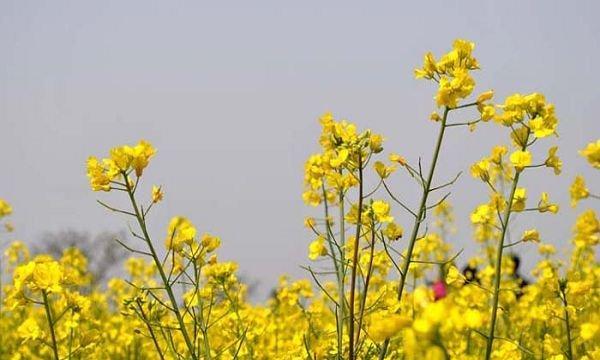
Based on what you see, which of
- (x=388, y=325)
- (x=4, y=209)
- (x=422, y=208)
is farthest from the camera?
(x=4, y=209)

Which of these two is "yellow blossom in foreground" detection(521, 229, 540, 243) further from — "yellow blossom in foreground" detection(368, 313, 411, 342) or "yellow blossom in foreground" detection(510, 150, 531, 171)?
"yellow blossom in foreground" detection(368, 313, 411, 342)

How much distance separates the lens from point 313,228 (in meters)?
2.99

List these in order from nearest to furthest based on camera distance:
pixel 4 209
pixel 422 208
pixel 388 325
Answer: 1. pixel 388 325
2. pixel 422 208
3. pixel 4 209

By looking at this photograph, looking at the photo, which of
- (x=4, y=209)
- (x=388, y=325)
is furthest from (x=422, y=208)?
(x=4, y=209)

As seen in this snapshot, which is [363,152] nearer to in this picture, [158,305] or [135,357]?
[158,305]

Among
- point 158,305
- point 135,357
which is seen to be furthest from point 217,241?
point 135,357

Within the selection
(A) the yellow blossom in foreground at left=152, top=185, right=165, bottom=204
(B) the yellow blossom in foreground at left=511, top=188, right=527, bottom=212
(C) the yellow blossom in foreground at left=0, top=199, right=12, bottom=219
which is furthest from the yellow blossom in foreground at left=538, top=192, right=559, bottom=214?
(C) the yellow blossom in foreground at left=0, top=199, right=12, bottom=219

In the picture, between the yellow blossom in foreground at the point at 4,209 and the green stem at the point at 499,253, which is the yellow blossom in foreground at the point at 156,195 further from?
the yellow blossom in foreground at the point at 4,209

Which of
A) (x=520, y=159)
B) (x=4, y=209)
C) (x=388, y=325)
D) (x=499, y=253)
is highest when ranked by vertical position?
(x=4, y=209)

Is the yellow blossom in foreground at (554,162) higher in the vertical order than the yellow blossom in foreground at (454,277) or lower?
higher

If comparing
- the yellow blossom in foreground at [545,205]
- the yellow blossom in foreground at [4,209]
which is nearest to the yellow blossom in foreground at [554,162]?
the yellow blossom in foreground at [545,205]

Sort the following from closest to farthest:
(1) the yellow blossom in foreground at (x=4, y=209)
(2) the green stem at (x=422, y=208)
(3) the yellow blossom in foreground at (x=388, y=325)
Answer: (3) the yellow blossom in foreground at (x=388, y=325) → (2) the green stem at (x=422, y=208) → (1) the yellow blossom in foreground at (x=4, y=209)

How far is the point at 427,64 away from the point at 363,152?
0.31 m

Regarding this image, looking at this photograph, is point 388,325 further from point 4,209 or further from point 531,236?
point 4,209
